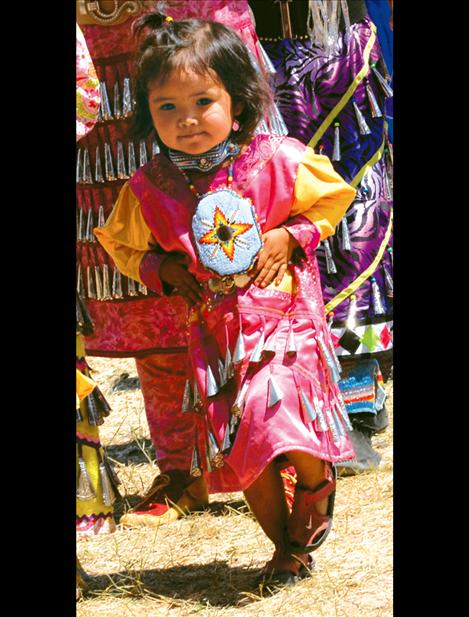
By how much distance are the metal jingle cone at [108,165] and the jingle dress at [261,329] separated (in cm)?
80

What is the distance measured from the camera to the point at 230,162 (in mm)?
3740

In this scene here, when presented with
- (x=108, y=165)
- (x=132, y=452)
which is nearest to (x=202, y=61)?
(x=108, y=165)

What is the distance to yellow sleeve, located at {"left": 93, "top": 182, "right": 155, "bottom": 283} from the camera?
12.7ft

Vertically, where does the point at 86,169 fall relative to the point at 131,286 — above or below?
above

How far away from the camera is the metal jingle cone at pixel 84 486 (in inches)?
164

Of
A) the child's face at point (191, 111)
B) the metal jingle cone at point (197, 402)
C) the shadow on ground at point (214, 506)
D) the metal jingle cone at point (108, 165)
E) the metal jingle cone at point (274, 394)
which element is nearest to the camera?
the metal jingle cone at point (274, 394)

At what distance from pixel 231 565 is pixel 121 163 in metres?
1.44

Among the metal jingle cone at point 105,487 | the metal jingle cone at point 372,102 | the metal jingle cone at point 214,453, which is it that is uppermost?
the metal jingle cone at point 372,102

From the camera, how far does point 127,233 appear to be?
389cm

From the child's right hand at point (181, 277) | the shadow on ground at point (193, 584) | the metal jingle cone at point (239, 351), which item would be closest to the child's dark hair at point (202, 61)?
the child's right hand at point (181, 277)

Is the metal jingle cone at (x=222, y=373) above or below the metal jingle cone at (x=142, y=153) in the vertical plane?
below

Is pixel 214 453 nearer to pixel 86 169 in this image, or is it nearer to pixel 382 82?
pixel 86 169

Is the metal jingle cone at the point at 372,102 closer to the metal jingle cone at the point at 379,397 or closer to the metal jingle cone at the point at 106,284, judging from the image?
the metal jingle cone at the point at 379,397
